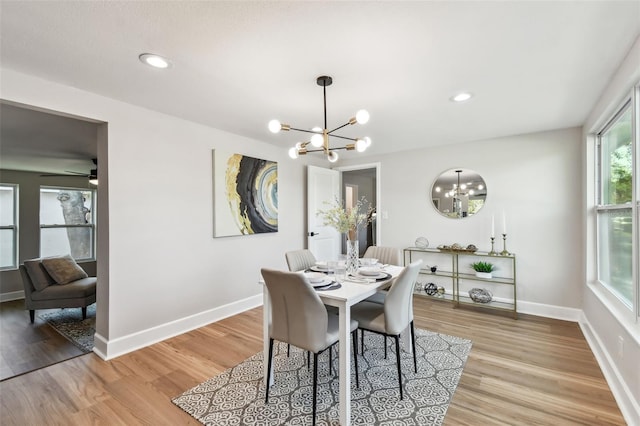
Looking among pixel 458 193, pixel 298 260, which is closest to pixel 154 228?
pixel 298 260

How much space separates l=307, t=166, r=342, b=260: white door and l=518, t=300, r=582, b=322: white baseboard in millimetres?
2758

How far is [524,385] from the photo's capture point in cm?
220

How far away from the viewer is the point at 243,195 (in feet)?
12.6

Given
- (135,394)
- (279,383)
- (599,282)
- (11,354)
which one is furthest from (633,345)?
(11,354)

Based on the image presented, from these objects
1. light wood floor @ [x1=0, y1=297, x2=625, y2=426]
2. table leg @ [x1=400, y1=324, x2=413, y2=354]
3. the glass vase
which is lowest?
light wood floor @ [x1=0, y1=297, x2=625, y2=426]

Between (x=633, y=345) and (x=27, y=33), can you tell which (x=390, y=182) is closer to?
(x=633, y=345)

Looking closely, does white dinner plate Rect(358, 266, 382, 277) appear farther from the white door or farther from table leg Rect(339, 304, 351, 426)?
the white door

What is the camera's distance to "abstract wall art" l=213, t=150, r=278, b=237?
3.56 meters

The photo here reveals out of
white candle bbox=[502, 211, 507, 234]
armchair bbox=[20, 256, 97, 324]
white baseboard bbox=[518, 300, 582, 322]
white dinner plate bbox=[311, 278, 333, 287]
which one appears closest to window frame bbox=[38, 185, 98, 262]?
armchair bbox=[20, 256, 97, 324]

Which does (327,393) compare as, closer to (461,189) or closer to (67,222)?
(461,189)

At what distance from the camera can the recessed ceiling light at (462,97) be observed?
251cm

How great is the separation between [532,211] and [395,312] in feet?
9.15

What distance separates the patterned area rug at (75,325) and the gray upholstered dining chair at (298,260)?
2.07 metres

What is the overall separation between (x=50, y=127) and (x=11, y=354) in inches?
90.0
